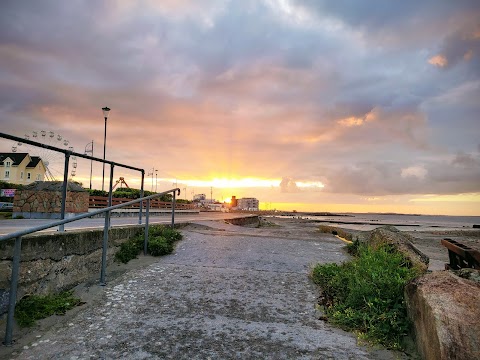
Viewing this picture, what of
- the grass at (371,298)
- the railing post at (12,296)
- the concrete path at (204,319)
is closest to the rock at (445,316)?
the grass at (371,298)

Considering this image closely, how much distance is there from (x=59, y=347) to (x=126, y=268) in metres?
2.67

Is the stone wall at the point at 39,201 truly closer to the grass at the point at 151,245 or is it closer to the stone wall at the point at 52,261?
the grass at the point at 151,245

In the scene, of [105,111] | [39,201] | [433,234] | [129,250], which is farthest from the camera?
[433,234]

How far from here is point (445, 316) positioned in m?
2.84

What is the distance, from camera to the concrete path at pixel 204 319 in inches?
125

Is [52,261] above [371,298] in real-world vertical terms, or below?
above

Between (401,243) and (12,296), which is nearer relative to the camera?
(12,296)

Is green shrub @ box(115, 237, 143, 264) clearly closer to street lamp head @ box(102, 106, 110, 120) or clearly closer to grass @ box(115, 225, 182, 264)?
grass @ box(115, 225, 182, 264)

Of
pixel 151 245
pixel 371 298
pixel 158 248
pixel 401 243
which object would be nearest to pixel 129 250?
pixel 151 245

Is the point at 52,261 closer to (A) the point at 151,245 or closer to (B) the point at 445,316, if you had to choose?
(A) the point at 151,245

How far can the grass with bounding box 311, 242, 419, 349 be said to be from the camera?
353 centimetres

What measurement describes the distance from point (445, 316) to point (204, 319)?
2.63m

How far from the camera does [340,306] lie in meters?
4.20

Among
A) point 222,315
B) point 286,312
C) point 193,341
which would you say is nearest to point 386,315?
point 286,312
